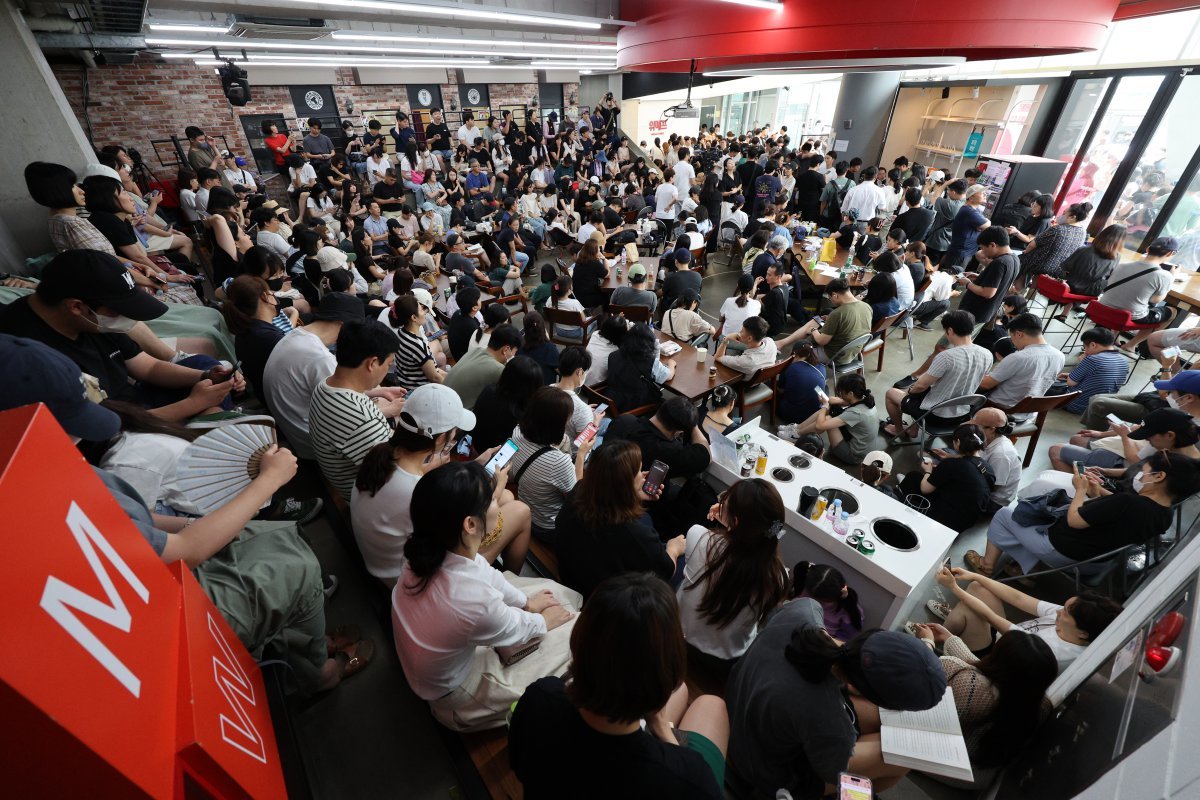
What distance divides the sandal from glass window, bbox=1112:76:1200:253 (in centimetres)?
741

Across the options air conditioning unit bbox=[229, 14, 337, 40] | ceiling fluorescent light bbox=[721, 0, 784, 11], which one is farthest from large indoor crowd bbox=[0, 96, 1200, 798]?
air conditioning unit bbox=[229, 14, 337, 40]

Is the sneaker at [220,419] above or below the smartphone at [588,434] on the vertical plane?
above

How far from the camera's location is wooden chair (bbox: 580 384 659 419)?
381cm

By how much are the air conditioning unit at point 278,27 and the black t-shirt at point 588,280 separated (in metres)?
4.44

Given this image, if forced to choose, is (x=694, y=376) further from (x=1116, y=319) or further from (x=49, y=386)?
(x=1116, y=319)

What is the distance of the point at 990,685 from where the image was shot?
6.22ft

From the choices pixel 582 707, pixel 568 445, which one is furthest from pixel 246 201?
pixel 582 707

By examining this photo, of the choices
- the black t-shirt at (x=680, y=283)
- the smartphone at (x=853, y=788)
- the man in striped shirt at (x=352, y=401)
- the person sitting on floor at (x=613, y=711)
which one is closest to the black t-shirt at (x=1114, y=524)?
the smartphone at (x=853, y=788)

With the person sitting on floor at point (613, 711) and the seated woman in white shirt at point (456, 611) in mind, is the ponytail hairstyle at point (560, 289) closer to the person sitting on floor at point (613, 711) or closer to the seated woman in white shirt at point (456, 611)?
the seated woman in white shirt at point (456, 611)

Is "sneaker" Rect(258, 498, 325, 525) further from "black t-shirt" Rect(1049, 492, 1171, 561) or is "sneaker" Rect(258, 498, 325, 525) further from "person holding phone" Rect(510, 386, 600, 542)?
"black t-shirt" Rect(1049, 492, 1171, 561)

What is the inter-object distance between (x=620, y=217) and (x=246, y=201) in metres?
6.12

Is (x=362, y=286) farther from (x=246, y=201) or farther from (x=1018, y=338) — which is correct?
(x=1018, y=338)

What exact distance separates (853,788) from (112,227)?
613 centimetres

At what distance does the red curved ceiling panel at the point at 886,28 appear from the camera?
331 centimetres
